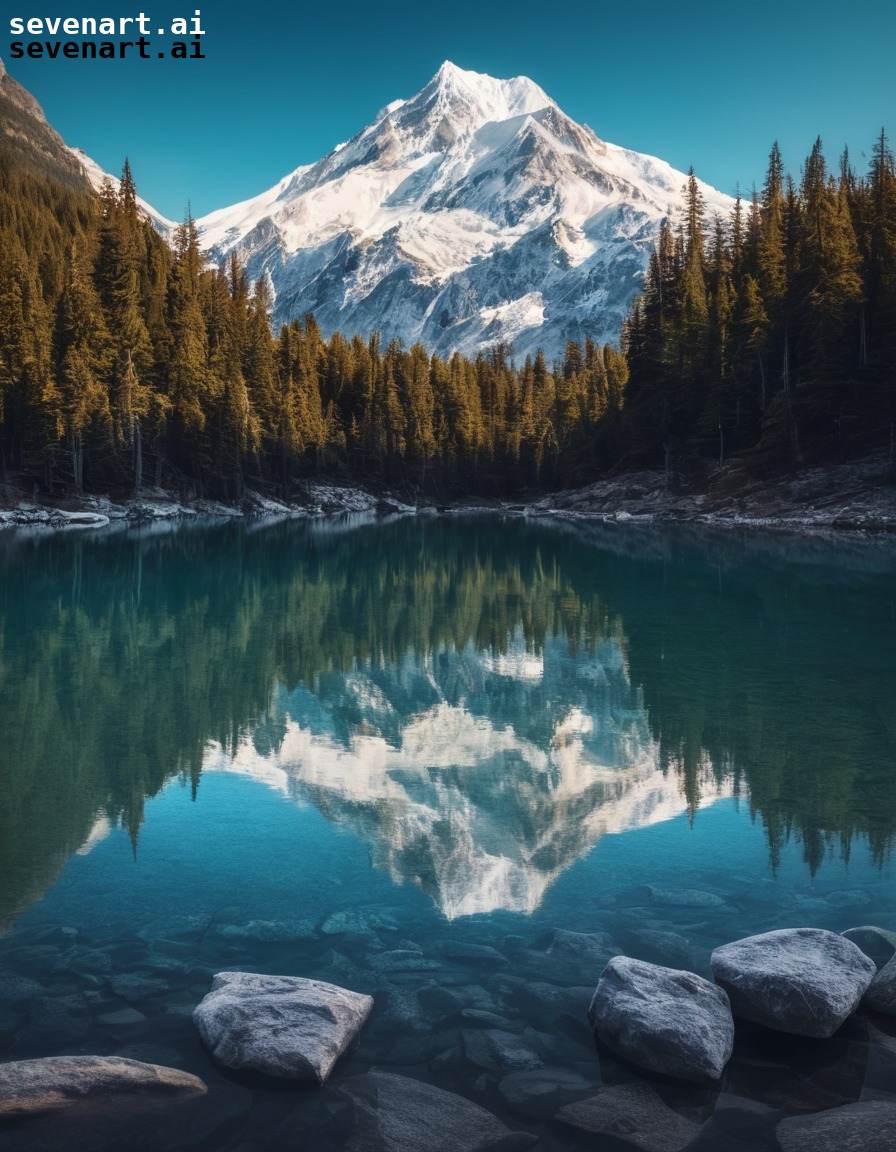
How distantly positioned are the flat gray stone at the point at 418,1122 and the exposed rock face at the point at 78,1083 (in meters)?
1.03

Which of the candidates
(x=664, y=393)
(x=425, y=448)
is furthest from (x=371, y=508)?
(x=664, y=393)

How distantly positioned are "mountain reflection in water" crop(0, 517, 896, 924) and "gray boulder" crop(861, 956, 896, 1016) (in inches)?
115

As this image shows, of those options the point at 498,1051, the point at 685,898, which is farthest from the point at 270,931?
the point at 685,898

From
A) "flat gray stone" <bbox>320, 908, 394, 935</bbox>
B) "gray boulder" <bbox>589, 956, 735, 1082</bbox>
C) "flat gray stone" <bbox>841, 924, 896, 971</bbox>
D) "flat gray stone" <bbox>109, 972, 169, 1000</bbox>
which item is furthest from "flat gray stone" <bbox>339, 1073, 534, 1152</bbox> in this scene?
"flat gray stone" <bbox>841, 924, 896, 971</bbox>

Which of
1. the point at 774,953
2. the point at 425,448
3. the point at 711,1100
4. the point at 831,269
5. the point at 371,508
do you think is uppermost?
the point at 831,269

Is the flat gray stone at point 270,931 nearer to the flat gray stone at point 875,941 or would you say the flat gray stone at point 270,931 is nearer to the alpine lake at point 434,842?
the alpine lake at point 434,842

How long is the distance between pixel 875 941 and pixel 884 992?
40.4 inches

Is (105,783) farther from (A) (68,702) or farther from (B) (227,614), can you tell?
(B) (227,614)

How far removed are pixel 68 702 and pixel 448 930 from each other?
10108 millimetres

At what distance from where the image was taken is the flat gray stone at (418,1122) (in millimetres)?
4992

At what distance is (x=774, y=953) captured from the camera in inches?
253

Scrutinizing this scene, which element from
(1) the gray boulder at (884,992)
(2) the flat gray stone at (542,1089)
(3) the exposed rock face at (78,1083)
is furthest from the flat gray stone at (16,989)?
(1) the gray boulder at (884,992)

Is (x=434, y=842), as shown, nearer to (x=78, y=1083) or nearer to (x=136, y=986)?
(x=136, y=986)

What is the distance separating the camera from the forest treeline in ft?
204
